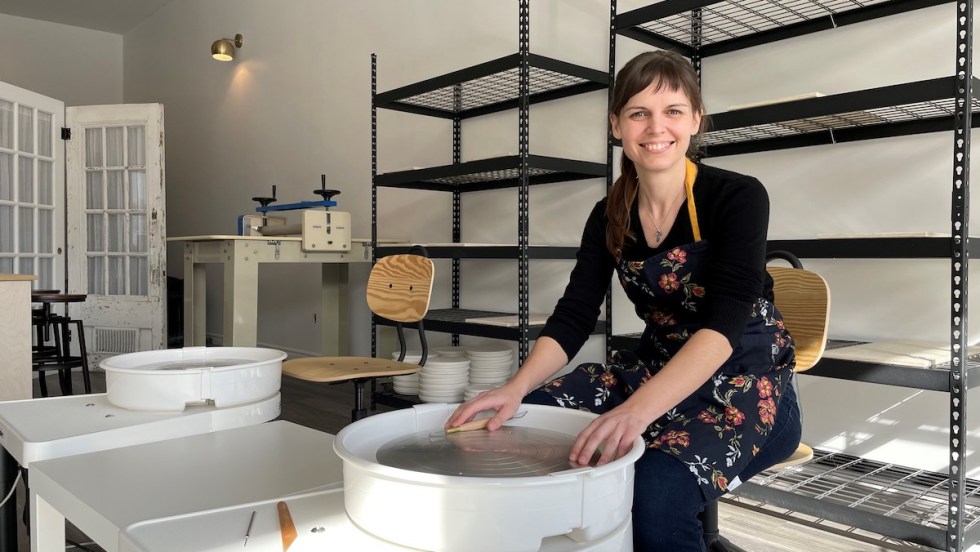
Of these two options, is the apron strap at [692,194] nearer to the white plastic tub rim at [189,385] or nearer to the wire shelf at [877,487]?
the white plastic tub rim at [189,385]

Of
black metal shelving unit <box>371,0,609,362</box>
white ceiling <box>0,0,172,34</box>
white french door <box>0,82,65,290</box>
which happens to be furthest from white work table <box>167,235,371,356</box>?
white ceiling <box>0,0,172,34</box>

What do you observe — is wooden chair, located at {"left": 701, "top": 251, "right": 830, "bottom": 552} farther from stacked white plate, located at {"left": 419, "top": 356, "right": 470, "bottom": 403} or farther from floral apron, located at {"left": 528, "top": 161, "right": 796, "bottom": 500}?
stacked white plate, located at {"left": 419, "top": 356, "right": 470, "bottom": 403}

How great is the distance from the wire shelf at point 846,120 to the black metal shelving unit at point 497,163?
2.05 feet

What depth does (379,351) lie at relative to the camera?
12.2 ft

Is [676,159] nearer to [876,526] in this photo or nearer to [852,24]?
[876,526]

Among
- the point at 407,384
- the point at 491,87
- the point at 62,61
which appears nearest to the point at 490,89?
the point at 491,87

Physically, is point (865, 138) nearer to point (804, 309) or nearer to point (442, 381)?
point (804, 309)

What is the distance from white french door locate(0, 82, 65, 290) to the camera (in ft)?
15.7

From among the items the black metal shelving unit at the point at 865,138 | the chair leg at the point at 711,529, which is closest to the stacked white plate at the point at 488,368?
the black metal shelving unit at the point at 865,138

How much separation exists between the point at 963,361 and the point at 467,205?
2576 mm

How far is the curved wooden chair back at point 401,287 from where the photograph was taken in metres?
2.90

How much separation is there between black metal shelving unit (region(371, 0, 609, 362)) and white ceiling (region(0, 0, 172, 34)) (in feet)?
15.3

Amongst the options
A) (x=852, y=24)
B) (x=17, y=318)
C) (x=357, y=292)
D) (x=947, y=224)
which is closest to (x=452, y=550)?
(x=947, y=224)

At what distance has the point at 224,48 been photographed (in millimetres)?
5605
